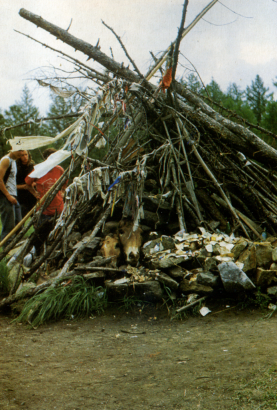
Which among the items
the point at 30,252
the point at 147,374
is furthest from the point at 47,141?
the point at 147,374

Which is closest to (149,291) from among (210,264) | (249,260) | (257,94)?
(210,264)

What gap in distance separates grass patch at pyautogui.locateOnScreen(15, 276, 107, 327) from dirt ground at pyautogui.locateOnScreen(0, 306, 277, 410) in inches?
4.3

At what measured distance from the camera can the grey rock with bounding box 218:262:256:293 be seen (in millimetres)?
3443

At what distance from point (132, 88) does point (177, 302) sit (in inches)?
101

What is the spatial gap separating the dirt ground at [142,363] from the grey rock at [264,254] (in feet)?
1.85

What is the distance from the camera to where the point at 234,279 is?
346cm

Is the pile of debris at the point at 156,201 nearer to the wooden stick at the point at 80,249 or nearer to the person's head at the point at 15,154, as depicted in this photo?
the wooden stick at the point at 80,249

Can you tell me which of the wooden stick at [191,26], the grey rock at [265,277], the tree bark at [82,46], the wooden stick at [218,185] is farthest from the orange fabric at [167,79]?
the grey rock at [265,277]

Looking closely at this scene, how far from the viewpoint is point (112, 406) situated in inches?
78.5

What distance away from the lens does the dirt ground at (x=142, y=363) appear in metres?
2.01

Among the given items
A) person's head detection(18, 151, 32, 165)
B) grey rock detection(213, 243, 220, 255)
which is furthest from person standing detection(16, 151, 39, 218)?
grey rock detection(213, 243, 220, 255)

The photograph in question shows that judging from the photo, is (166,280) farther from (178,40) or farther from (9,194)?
(178,40)

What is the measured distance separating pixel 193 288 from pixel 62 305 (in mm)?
1350

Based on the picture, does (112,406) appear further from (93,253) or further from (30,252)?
(30,252)
